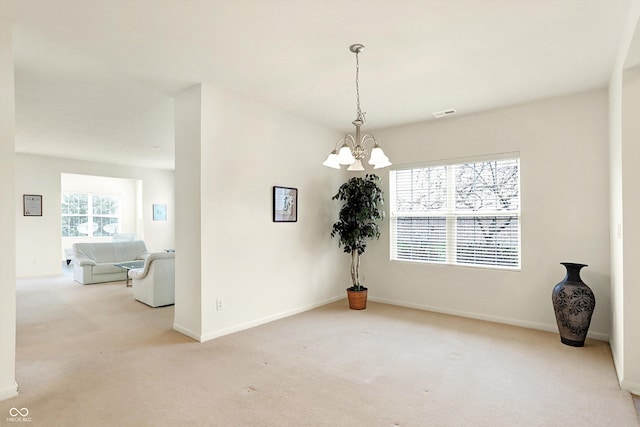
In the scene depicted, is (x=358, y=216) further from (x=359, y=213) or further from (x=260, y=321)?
(x=260, y=321)

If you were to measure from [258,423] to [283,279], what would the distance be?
241cm

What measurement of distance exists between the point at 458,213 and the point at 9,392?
4875 mm

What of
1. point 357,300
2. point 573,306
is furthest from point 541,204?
point 357,300

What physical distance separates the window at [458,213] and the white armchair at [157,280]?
344 centimetres

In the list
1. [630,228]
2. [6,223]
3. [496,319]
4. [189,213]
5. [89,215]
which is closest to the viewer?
[6,223]

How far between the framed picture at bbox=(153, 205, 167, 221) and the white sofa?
1699mm

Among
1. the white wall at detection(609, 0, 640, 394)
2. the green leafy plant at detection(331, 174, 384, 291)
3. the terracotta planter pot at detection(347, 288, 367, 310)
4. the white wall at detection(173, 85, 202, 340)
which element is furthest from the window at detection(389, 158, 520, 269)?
the white wall at detection(173, 85, 202, 340)

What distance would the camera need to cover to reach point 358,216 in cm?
483

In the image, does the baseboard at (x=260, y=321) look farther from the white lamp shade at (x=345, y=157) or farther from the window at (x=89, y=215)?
the window at (x=89, y=215)

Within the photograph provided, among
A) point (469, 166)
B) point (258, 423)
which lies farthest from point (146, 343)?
point (469, 166)

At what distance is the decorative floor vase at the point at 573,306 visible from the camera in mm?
3352

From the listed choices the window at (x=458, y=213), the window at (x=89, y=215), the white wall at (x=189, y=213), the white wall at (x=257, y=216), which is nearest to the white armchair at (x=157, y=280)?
the white wall at (x=189, y=213)

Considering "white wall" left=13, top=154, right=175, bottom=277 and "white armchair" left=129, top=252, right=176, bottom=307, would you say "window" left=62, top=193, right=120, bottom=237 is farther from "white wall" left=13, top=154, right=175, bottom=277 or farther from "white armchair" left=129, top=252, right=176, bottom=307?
"white armchair" left=129, top=252, right=176, bottom=307

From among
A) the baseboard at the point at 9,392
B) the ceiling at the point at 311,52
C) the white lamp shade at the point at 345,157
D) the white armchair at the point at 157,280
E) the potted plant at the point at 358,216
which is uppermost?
the ceiling at the point at 311,52
